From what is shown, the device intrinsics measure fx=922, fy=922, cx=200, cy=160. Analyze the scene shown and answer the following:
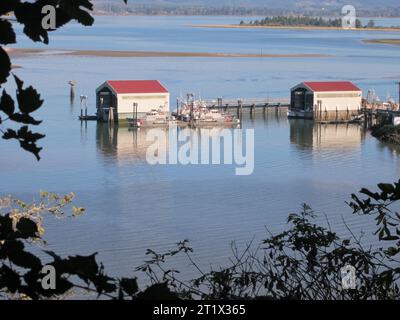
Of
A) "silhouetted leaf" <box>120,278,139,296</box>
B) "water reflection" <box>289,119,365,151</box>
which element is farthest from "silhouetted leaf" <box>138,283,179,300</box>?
"water reflection" <box>289,119,365,151</box>

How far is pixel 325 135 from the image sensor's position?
69.4 ft

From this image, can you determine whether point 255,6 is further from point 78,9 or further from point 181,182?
point 78,9

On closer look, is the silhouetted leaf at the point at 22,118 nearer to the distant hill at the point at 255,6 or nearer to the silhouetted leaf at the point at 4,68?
the silhouetted leaf at the point at 4,68

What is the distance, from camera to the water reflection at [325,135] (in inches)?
760

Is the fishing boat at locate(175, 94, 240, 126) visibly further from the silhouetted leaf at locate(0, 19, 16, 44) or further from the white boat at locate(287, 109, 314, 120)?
the silhouetted leaf at locate(0, 19, 16, 44)

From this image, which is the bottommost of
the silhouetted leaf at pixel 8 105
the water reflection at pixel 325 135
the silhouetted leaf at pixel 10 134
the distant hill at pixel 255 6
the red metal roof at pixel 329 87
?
the water reflection at pixel 325 135

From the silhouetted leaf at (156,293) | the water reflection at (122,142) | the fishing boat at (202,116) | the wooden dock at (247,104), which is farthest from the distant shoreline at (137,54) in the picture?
the silhouetted leaf at (156,293)

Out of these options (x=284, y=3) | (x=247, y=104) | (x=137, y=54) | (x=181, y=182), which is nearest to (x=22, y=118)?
(x=181, y=182)

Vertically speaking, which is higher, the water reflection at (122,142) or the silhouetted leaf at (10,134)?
the silhouetted leaf at (10,134)
